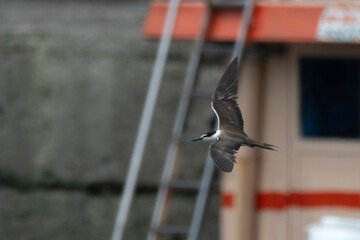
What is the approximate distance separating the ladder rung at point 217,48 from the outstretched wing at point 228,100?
2252mm

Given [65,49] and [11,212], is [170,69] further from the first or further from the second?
[11,212]

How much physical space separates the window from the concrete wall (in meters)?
0.95

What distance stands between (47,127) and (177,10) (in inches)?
60.6

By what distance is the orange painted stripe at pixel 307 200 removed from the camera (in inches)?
228

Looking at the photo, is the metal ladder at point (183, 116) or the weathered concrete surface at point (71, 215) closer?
the metal ladder at point (183, 116)

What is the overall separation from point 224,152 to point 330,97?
2.99 m

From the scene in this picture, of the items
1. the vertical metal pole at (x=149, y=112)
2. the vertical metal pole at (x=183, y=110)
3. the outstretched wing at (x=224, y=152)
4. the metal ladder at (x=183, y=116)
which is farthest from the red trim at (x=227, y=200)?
the outstretched wing at (x=224, y=152)

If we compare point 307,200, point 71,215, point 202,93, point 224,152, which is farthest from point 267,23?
point 224,152

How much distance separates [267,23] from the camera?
18.1 ft

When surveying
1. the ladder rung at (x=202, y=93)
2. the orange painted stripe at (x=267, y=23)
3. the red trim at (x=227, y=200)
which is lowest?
the red trim at (x=227, y=200)

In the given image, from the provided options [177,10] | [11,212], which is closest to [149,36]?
[177,10]

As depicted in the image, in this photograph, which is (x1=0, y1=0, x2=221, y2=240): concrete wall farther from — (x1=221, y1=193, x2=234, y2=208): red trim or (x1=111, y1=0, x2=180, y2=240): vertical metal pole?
(x1=221, y1=193, x2=234, y2=208): red trim

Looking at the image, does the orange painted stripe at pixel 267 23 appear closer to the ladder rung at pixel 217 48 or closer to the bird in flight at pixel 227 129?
the ladder rung at pixel 217 48

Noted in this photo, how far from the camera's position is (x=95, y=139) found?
679 cm
